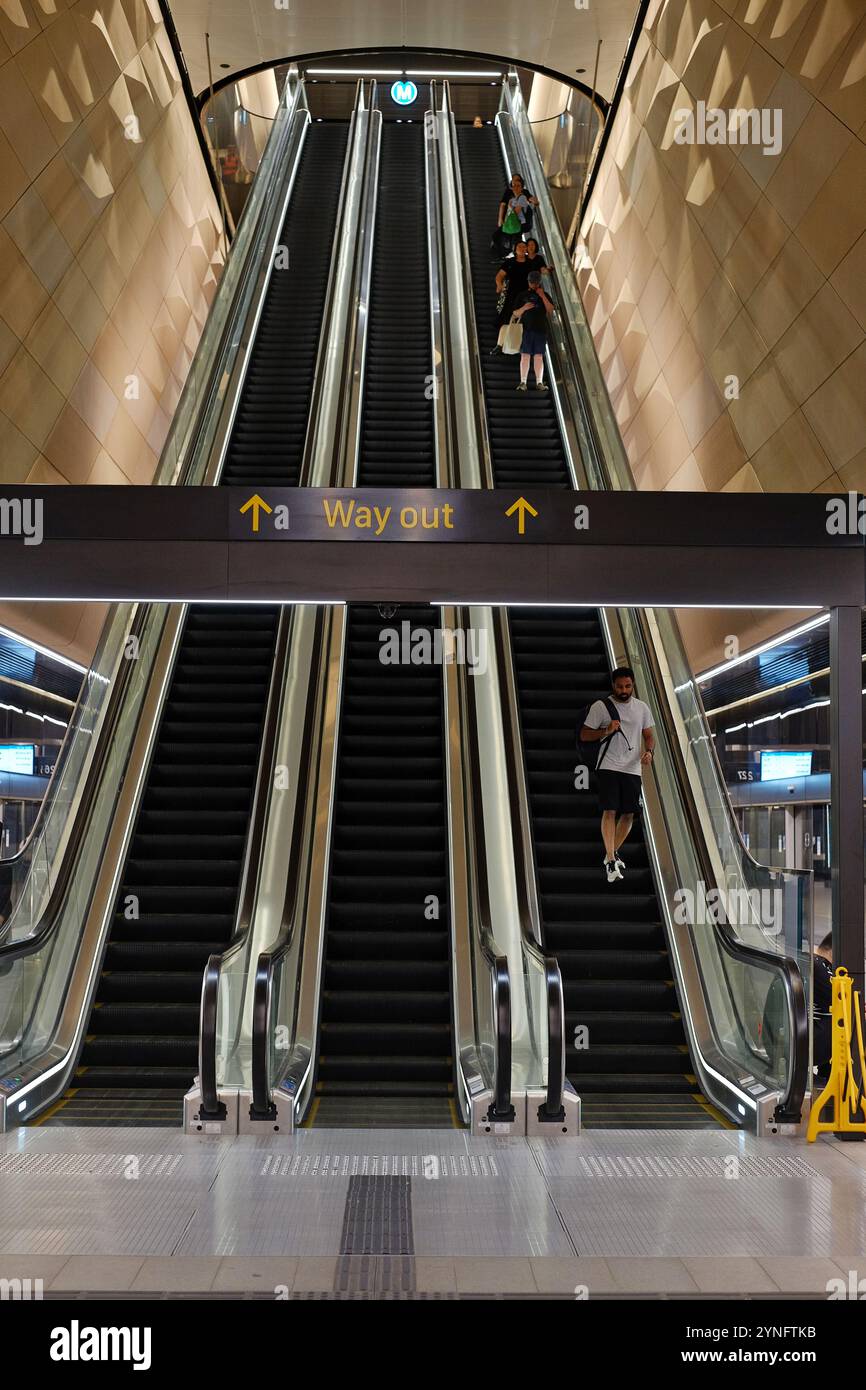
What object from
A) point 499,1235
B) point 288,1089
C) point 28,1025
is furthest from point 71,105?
point 499,1235

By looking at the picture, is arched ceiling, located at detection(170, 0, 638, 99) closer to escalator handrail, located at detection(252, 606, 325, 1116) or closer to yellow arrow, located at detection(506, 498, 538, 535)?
escalator handrail, located at detection(252, 606, 325, 1116)

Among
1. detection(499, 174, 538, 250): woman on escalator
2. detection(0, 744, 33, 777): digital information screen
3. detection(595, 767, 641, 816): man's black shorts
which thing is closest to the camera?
detection(595, 767, 641, 816): man's black shorts

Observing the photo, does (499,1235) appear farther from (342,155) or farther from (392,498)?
(342,155)

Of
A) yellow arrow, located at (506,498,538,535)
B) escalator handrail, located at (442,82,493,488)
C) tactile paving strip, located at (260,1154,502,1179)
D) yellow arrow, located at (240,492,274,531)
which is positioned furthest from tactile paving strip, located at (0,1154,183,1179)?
escalator handrail, located at (442,82,493,488)

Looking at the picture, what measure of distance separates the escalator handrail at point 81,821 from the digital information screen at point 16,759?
500 mm

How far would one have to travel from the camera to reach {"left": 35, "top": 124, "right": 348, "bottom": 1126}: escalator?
6.21 meters

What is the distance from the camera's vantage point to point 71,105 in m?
10.2

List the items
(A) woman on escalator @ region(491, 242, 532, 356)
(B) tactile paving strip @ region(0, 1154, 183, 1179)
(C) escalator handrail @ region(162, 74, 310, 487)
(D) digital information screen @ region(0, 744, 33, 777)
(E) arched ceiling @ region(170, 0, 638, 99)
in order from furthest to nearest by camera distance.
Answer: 1. (E) arched ceiling @ region(170, 0, 638, 99)
2. (A) woman on escalator @ region(491, 242, 532, 356)
3. (C) escalator handrail @ region(162, 74, 310, 487)
4. (D) digital information screen @ region(0, 744, 33, 777)
5. (B) tactile paving strip @ region(0, 1154, 183, 1179)

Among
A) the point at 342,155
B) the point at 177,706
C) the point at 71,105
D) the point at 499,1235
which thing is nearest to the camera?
the point at 499,1235

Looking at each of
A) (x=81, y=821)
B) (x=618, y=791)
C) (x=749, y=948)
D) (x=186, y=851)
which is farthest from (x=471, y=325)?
(x=749, y=948)

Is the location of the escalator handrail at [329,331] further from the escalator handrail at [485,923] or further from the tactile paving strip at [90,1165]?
the tactile paving strip at [90,1165]

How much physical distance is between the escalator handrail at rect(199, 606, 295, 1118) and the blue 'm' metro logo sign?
51.7 feet

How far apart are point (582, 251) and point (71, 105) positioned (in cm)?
880
